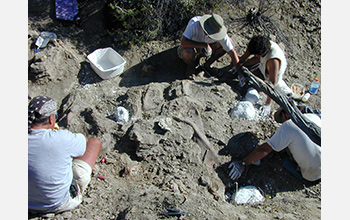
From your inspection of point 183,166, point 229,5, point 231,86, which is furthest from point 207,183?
point 229,5

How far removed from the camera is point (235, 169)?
3299 mm

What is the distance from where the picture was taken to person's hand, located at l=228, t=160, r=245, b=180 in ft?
10.8

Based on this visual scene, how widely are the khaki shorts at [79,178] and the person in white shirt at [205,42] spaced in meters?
2.23

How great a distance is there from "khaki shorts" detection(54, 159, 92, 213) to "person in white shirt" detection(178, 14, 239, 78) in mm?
2233

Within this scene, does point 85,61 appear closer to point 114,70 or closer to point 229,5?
point 114,70

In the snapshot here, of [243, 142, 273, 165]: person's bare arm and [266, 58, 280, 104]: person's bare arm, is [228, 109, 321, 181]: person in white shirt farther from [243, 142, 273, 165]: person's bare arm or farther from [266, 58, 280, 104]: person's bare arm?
[266, 58, 280, 104]: person's bare arm

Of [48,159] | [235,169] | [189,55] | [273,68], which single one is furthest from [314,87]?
[48,159]

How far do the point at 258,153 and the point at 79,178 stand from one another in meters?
1.86

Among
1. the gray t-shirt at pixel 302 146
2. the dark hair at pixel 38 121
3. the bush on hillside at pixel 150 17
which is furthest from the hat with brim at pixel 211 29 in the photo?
the dark hair at pixel 38 121

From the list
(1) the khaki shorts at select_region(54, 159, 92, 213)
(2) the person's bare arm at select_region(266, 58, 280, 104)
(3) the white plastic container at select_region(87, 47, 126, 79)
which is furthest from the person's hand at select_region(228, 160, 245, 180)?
(3) the white plastic container at select_region(87, 47, 126, 79)

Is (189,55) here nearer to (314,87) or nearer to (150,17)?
(150,17)

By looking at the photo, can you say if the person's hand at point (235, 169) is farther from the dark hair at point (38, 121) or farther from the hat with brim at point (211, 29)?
the dark hair at point (38, 121)

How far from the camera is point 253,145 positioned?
3.51 m

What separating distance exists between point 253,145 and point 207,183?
2.75 ft
